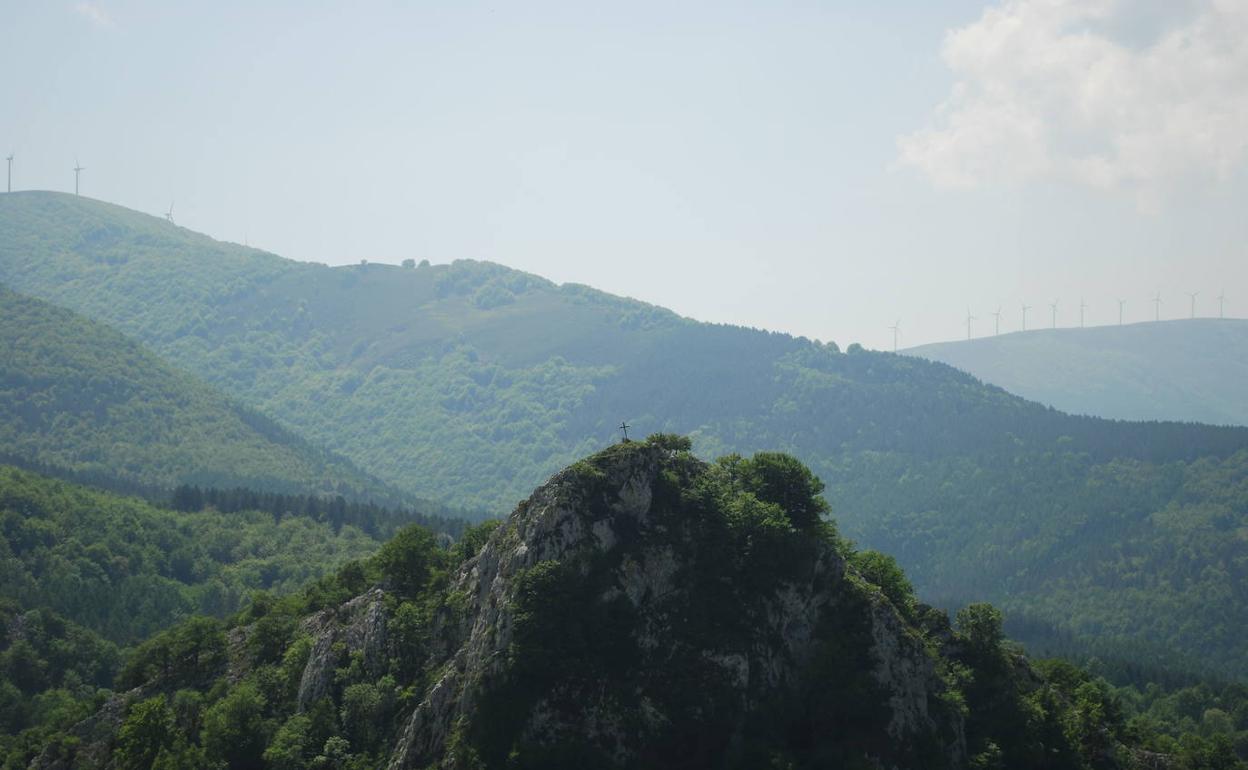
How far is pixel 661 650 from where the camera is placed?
11631 cm

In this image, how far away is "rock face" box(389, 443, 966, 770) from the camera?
11181 centimetres

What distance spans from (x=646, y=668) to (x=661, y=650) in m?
2.25

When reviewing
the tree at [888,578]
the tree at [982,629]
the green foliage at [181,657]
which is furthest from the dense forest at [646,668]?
the green foliage at [181,657]

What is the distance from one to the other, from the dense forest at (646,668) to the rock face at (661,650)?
0.21m

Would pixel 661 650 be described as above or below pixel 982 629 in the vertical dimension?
below

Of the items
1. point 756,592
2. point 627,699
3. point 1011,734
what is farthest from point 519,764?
point 1011,734

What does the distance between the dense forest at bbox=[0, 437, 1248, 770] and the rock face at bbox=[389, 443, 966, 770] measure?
0.69 feet

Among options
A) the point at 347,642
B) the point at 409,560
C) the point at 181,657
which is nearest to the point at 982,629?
the point at 409,560

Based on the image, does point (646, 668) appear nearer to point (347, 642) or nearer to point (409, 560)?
point (347, 642)

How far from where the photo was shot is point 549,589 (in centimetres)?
11644

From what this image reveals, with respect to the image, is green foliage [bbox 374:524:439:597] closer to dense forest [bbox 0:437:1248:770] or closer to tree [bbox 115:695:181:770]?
dense forest [bbox 0:437:1248:770]

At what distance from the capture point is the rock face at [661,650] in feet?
367

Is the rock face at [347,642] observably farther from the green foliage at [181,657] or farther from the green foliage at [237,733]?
the green foliage at [181,657]

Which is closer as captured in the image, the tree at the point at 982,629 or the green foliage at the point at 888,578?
the tree at the point at 982,629
